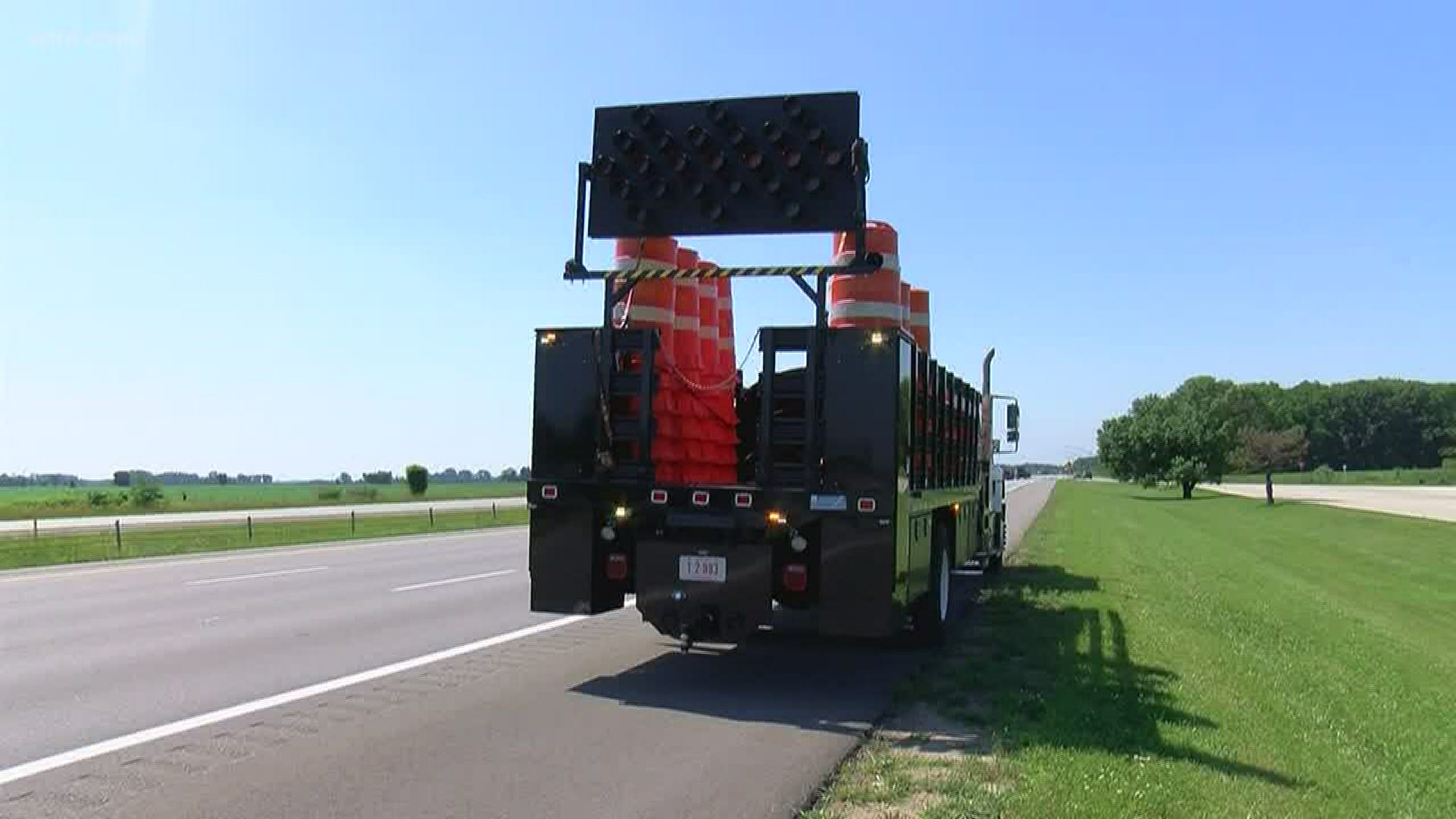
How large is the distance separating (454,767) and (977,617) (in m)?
7.58

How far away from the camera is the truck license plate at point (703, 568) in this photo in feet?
26.1

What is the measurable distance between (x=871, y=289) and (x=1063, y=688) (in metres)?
3.46

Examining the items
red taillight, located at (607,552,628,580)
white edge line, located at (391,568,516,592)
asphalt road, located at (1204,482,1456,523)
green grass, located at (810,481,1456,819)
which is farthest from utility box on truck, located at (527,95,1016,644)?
asphalt road, located at (1204,482,1456,523)

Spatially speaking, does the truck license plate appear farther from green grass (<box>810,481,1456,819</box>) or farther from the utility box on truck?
green grass (<box>810,481,1456,819</box>)

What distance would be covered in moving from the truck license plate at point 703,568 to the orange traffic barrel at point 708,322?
6.38 feet

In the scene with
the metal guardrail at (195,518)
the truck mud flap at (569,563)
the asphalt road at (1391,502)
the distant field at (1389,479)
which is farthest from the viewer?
the distant field at (1389,479)

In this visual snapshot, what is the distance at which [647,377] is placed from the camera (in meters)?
8.41

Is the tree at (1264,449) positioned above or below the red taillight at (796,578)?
above

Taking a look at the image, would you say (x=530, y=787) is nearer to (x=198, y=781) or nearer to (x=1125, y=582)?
(x=198, y=781)

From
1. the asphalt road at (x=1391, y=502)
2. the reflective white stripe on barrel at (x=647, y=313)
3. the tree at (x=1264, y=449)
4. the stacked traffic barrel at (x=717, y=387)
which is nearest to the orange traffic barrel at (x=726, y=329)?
the stacked traffic barrel at (x=717, y=387)

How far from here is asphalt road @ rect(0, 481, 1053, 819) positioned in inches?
208

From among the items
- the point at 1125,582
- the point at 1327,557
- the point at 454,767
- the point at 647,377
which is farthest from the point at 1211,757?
the point at 1327,557

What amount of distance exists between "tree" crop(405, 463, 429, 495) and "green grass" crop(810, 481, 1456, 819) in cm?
6218

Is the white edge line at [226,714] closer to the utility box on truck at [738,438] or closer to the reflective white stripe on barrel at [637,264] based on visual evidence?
the utility box on truck at [738,438]
